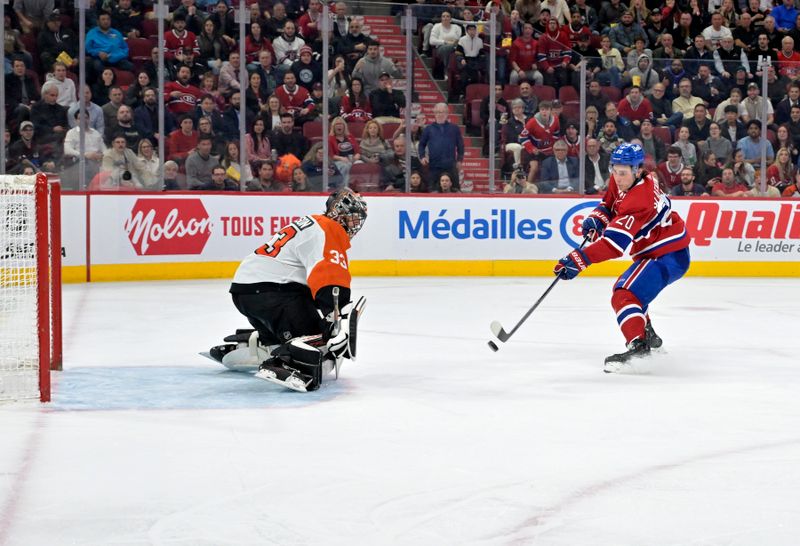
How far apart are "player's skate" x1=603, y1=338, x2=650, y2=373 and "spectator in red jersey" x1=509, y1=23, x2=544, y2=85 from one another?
6.00 meters

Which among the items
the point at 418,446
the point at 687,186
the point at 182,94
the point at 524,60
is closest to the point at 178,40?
the point at 182,94

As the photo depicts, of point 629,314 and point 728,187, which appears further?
point 728,187

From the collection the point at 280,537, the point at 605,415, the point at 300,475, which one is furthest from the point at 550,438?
the point at 280,537

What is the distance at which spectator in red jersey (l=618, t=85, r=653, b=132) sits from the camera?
11.3 metres

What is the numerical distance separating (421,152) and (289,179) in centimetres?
132

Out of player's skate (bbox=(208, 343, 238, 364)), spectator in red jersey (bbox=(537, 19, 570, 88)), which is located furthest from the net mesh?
spectator in red jersey (bbox=(537, 19, 570, 88))

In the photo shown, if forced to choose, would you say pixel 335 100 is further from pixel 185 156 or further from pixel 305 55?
pixel 185 156

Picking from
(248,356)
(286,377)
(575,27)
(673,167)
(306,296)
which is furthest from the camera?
(575,27)

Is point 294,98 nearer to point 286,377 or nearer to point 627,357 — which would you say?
point 627,357

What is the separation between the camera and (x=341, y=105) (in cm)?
1074

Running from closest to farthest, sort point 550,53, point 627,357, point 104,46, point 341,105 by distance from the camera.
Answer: point 627,357
point 104,46
point 341,105
point 550,53

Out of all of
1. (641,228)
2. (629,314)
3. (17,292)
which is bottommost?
(629,314)

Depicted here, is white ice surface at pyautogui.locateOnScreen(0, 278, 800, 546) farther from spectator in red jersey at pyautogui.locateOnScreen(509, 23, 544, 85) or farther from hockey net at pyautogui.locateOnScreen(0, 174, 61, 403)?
spectator in red jersey at pyautogui.locateOnScreen(509, 23, 544, 85)

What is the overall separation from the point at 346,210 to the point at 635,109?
23.0 ft
